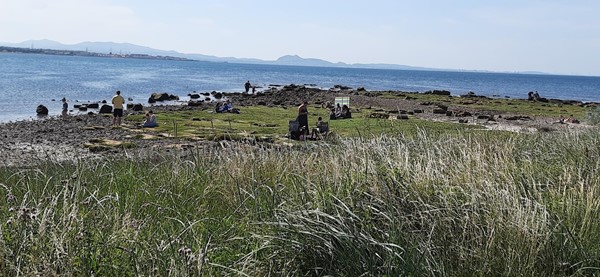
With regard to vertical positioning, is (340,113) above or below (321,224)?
below

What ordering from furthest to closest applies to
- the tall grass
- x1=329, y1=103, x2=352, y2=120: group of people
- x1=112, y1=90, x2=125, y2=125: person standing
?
x1=329, y1=103, x2=352, y2=120: group of people < x1=112, y1=90, x2=125, y2=125: person standing < the tall grass

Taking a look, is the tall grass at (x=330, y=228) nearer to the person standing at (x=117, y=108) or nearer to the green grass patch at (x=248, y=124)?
the green grass patch at (x=248, y=124)

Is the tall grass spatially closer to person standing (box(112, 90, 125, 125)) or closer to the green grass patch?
the green grass patch

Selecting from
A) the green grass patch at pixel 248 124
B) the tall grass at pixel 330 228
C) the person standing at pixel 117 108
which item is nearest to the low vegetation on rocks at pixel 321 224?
the tall grass at pixel 330 228

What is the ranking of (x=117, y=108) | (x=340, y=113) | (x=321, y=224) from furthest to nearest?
(x=340, y=113) < (x=117, y=108) < (x=321, y=224)

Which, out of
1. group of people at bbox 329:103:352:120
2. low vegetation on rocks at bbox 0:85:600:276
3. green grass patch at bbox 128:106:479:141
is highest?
low vegetation on rocks at bbox 0:85:600:276

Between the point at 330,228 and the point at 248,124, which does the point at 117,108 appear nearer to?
the point at 248,124

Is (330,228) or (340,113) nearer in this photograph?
(330,228)

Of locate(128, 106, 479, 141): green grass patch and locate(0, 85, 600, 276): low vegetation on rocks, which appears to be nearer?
locate(0, 85, 600, 276): low vegetation on rocks

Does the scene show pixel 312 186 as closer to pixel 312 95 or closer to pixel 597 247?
pixel 597 247

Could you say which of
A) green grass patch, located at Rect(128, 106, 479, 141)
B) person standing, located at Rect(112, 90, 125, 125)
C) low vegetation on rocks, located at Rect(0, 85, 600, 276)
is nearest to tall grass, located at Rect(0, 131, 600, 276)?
low vegetation on rocks, located at Rect(0, 85, 600, 276)

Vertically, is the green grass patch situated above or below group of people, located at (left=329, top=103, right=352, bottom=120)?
below

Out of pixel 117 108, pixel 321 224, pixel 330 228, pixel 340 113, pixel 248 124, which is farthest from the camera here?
pixel 340 113

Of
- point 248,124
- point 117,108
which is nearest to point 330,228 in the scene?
point 248,124
